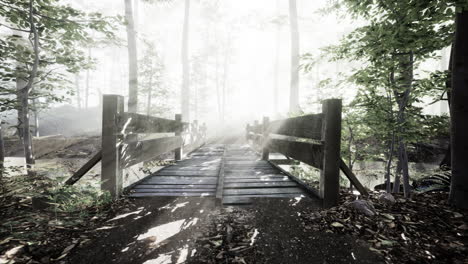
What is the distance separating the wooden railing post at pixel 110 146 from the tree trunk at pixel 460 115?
15.6 ft

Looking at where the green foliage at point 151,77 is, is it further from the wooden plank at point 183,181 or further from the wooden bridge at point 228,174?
the wooden plank at point 183,181

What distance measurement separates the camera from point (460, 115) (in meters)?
2.60

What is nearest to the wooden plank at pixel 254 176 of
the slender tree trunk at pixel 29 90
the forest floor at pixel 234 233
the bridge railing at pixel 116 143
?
the forest floor at pixel 234 233

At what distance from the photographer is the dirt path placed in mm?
1736

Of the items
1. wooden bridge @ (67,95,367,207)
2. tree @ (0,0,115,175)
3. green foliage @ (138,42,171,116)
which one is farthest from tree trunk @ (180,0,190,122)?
wooden bridge @ (67,95,367,207)

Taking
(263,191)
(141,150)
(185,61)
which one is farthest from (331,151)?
(185,61)

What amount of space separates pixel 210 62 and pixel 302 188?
32349 mm

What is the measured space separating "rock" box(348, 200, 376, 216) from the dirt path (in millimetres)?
490

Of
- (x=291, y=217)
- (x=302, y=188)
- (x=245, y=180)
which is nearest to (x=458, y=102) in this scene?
(x=302, y=188)

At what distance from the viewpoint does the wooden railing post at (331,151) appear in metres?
2.62

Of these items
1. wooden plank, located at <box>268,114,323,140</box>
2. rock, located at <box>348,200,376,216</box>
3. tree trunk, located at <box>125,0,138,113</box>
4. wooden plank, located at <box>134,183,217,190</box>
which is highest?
tree trunk, located at <box>125,0,138,113</box>

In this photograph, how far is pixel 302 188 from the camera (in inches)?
134

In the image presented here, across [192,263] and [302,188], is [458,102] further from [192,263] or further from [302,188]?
[192,263]

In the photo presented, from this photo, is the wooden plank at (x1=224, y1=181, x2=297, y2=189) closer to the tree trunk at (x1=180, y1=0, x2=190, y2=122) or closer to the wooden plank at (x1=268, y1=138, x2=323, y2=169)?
the wooden plank at (x1=268, y1=138, x2=323, y2=169)
